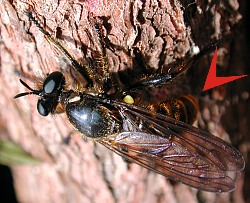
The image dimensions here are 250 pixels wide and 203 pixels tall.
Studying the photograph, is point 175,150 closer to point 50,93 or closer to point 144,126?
point 144,126

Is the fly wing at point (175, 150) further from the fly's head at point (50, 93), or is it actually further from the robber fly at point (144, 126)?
the fly's head at point (50, 93)

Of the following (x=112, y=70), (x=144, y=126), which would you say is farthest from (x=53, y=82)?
(x=144, y=126)

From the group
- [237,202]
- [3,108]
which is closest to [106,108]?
[3,108]

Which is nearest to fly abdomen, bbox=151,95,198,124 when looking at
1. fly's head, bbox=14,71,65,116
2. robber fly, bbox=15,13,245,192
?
robber fly, bbox=15,13,245,192

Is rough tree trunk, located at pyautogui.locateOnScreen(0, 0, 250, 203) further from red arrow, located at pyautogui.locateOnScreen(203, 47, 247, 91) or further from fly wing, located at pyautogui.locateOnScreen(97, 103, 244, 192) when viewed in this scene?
fly wing, located at pyautogui.locateOnScreen(97, 103, 244, 192)

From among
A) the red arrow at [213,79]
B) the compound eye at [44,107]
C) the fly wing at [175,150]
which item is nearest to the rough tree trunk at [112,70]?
the red arrow at [213,79]

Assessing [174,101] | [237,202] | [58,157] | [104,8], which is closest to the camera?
[104,8]

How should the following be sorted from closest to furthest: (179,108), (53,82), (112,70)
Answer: (53,82)
(112,70)
(179,108)

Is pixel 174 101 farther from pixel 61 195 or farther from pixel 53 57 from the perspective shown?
pixel 61 195
